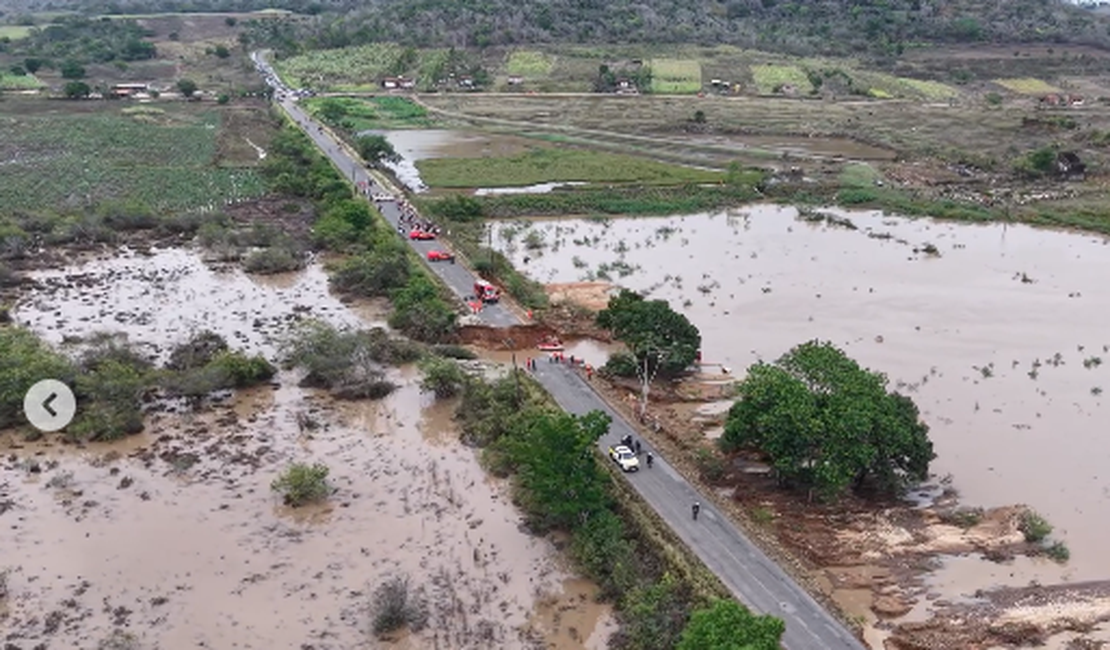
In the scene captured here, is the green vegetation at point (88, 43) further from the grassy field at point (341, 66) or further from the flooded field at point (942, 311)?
the flooded field at point (942, 311)

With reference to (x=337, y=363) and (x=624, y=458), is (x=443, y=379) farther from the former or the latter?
(x=624, y=458)

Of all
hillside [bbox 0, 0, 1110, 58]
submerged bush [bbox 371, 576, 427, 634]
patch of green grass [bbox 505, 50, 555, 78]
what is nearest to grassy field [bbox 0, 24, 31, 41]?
hillside [bbox 0, 0, 1110, 58]

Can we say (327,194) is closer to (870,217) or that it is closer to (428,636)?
(870,217)

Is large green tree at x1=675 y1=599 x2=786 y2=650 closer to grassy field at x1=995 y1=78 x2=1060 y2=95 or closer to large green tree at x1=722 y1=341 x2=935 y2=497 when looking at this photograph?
large green tree at x1=722 y1=341 x2=935 y2=497

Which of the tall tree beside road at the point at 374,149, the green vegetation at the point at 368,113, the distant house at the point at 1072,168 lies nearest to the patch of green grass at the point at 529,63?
the green vegetation at the point at 368,113

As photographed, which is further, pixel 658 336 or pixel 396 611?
pixel 658 336

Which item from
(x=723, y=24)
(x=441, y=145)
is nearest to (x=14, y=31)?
(x=441, y=145)
